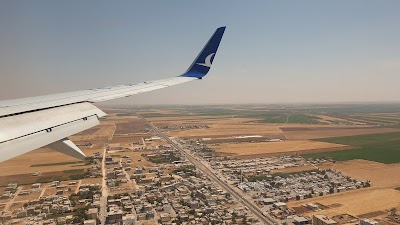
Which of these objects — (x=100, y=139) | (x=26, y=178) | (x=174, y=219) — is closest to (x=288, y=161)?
(x=174, y=219)

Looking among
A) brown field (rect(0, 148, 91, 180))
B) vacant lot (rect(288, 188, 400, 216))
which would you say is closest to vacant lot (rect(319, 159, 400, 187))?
vacant lot (rect(288, 188, 400, 216))

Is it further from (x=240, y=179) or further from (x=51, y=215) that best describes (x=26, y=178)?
(x=240, y=179)

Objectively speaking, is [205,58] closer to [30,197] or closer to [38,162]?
[30,197]

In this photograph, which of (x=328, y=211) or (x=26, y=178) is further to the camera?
(x=26, y=178)

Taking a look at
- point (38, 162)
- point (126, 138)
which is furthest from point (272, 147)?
point (38, 162)

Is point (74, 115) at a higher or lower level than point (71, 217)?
higher

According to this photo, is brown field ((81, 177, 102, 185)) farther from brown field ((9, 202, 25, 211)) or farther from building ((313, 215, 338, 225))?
building ((313, 215, 338, 225))
